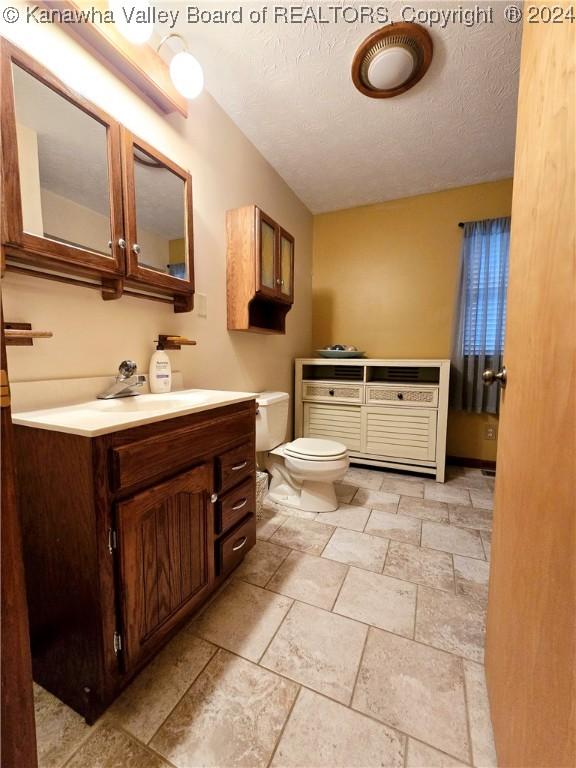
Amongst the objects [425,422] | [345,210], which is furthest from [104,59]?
[425,422]

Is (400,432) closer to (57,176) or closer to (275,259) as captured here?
(275,259)

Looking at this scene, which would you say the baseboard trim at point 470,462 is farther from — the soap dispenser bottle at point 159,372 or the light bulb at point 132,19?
the light bulb at point 132,19

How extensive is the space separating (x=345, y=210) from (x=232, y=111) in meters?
1.48

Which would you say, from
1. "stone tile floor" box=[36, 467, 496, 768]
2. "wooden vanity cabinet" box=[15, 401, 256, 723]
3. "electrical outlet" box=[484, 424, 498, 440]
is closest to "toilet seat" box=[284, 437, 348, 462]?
"stone tile floor" box=[36, 467, 496, 768]

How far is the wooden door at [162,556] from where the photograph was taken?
847 mm

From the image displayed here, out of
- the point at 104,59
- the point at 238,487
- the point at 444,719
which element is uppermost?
the point at 104,59

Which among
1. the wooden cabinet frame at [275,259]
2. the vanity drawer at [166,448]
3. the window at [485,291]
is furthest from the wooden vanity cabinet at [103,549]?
the window at [485,291]

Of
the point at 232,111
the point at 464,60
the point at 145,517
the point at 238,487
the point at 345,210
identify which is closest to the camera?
the point at 145,517

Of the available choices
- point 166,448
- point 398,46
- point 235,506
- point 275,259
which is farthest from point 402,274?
point 166,448

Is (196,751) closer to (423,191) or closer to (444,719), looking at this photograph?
(444,719)

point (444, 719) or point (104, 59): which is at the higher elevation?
point (104, 59)

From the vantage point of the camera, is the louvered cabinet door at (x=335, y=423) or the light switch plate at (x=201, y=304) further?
the louvered cabinet door at (x=335, y=423)

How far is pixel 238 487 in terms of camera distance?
1330 millimetres

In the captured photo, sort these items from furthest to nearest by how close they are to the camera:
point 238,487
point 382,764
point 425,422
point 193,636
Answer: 1. point 425,422
2. point 238,487
3. point 193,636
4. point 382,764
